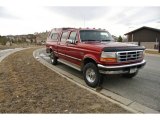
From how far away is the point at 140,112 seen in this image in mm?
3850

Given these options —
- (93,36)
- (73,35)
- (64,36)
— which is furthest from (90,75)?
(64,36)

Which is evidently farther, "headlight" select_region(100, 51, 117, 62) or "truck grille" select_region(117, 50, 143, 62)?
"truck grille" select_region(117, 50, 143, 62)

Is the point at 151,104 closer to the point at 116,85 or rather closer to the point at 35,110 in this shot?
the point at 116,85

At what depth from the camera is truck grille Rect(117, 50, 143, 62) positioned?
5128 millimetres

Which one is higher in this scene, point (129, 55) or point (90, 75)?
point (129, 55)

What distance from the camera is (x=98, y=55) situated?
5191 mm

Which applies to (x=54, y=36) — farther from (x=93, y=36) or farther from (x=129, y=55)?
(x=129, y=55)

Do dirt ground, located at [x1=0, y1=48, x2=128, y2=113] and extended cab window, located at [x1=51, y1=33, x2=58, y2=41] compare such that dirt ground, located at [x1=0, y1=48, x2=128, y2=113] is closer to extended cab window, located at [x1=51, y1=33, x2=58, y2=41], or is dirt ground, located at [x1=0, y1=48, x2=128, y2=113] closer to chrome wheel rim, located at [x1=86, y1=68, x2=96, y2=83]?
chrome wheel rim, located at [x1=86, y1=68, x2=96, y2=83]

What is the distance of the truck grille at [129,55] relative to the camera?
5128 millimetres

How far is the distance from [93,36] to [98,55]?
5.74ft

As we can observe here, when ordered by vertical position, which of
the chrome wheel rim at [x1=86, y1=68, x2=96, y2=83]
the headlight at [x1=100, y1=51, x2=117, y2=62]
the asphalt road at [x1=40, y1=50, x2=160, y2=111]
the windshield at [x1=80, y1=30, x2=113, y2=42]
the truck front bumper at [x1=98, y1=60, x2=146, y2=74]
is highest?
the windshield at [x1=80, y1=30, x2=113, y2=42]

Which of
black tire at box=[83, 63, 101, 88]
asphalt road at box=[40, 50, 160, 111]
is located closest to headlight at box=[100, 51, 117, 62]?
black tire at box=[83, 63, 101, 88]
